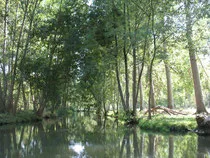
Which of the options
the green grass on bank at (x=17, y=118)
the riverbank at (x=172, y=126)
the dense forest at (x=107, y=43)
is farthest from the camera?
the green grass on bank at (x=17, y=118)

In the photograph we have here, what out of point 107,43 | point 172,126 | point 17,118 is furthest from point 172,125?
point 17,118

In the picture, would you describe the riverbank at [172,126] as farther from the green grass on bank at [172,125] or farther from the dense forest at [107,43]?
the dense forest at [107,43]

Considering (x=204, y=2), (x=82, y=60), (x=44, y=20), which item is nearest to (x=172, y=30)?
(x=204, y=2)

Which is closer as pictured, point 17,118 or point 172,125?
point 172,125

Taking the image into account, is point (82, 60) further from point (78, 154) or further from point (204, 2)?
point (78, 154)

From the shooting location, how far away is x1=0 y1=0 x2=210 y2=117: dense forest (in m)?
15.1

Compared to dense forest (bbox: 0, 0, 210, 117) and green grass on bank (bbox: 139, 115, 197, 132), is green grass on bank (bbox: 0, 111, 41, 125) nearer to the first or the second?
dense forest (bbox: 0, 0, 210, 117)

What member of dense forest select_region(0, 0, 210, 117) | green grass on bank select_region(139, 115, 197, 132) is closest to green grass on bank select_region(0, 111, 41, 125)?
dense forest select_region(0, 0, 210, 117)

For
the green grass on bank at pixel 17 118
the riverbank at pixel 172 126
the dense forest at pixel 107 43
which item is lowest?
the riverbank at pixel 172 126

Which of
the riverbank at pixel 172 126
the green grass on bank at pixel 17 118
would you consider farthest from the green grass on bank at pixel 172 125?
the green grass on bank at pixel 17 118

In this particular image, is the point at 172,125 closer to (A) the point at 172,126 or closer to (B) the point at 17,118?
(A) the point at 172,126

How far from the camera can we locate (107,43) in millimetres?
21656

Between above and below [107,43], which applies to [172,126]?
below

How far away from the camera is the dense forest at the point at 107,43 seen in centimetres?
1512
